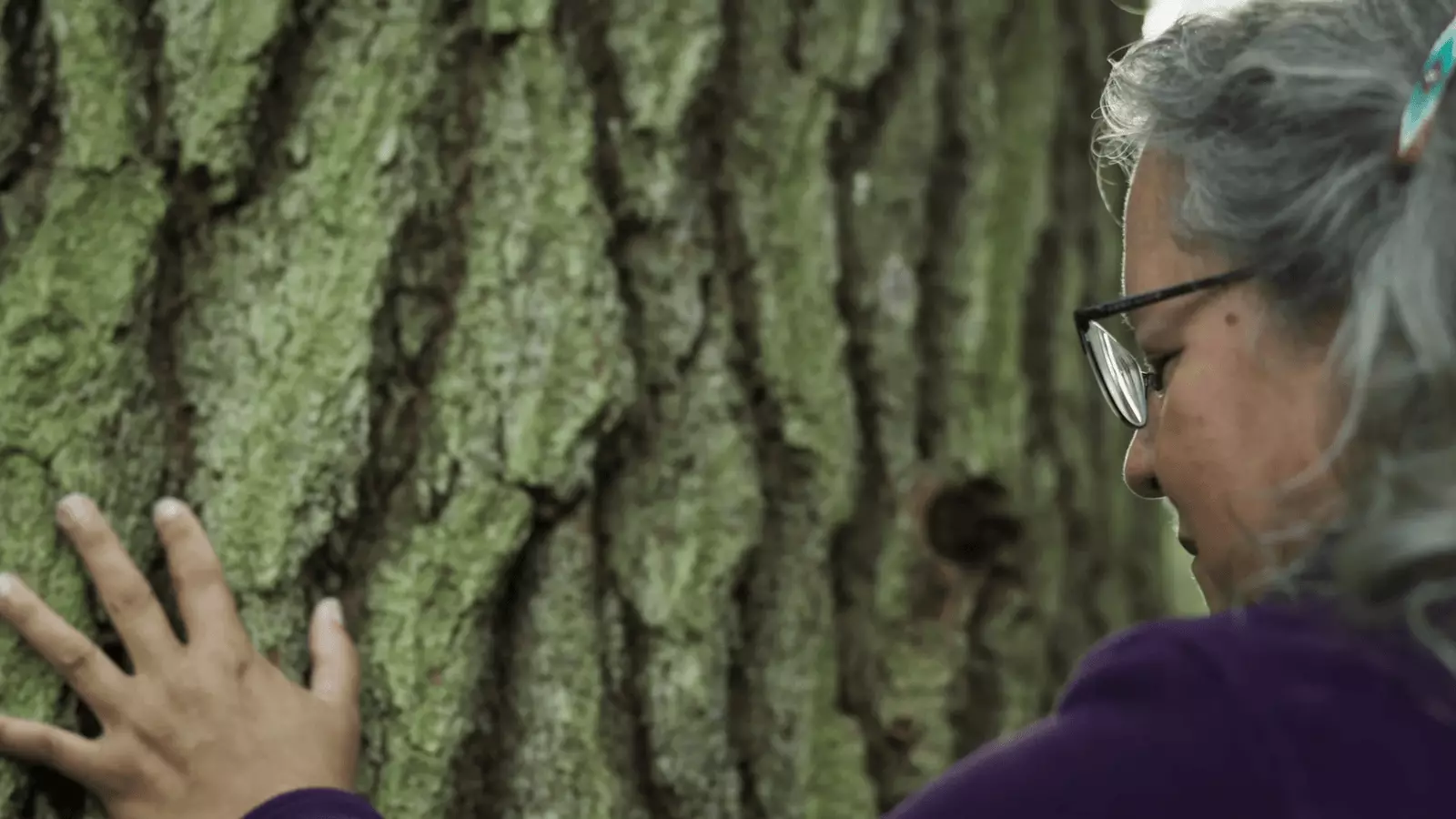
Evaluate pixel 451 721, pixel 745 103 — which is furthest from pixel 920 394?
pixel 451 721

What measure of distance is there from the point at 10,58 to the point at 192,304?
327 millimetres

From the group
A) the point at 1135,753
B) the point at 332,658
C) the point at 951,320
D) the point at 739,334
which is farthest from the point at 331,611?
the point at 1135,753

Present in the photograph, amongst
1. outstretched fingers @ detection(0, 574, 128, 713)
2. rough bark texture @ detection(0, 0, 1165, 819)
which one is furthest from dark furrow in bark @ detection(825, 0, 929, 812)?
outstretched fingers @ detection(0, 574, 128, 713)

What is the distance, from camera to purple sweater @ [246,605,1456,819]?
3.90 feet

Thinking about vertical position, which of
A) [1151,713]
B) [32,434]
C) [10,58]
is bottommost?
[1151,713]

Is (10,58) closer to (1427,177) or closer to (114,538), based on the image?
(114,538)

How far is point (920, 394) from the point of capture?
2.09 m

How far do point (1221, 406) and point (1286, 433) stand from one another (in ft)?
0.20

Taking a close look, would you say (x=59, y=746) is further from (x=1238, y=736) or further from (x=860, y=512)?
(x=1238, y=736)

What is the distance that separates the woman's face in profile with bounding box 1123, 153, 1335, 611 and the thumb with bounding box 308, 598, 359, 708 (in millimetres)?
864

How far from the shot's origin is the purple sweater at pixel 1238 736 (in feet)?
3.90

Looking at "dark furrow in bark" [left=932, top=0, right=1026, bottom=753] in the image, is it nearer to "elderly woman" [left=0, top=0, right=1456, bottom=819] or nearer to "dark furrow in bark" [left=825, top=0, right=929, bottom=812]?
"dark furrow in bark" [left=825, top=0, right=929, bottom=812]

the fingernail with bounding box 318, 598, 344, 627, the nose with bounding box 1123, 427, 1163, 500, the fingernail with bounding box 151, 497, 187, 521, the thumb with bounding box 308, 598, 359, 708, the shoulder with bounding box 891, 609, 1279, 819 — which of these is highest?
the fingernail with bounding box 151, 497, 187, 521

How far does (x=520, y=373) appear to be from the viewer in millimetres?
1900
